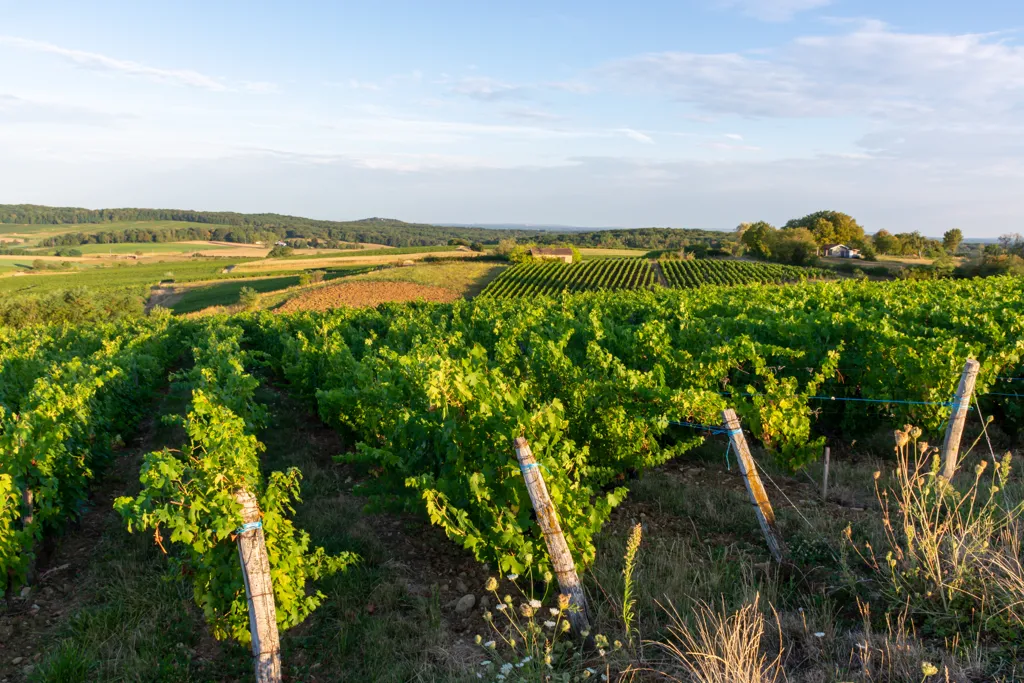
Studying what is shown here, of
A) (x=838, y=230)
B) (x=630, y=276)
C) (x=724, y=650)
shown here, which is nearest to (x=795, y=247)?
(x=838, y=230)

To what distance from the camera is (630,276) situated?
67125 mm

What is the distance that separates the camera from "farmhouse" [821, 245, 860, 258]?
80500 mm

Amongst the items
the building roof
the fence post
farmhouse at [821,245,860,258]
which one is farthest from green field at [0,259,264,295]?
farmhouse at [821,245,860,258]

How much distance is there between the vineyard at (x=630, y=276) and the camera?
198 feet

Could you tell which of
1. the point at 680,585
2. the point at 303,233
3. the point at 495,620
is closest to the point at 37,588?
the point at 495,620

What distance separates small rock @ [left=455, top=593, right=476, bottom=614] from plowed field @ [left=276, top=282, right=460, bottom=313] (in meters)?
52.6

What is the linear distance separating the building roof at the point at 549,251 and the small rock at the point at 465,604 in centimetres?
8378

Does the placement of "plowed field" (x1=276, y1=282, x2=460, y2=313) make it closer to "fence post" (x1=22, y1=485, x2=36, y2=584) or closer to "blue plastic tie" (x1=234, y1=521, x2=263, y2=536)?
"fence post" (x1=22, y1=485, x2=36, y2=584)

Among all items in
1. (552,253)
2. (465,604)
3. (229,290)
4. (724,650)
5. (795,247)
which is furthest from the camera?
(552,253)

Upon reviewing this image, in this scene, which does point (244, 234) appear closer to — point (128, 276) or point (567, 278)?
point (128, 276)

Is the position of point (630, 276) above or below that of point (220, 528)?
above

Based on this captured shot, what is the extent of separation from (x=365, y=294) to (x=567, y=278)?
22431mm

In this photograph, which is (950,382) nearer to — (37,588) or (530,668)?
(530,668)

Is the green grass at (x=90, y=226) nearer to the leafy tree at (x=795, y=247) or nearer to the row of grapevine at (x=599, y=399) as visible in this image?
the leafy tree at (x=795, y=247)
